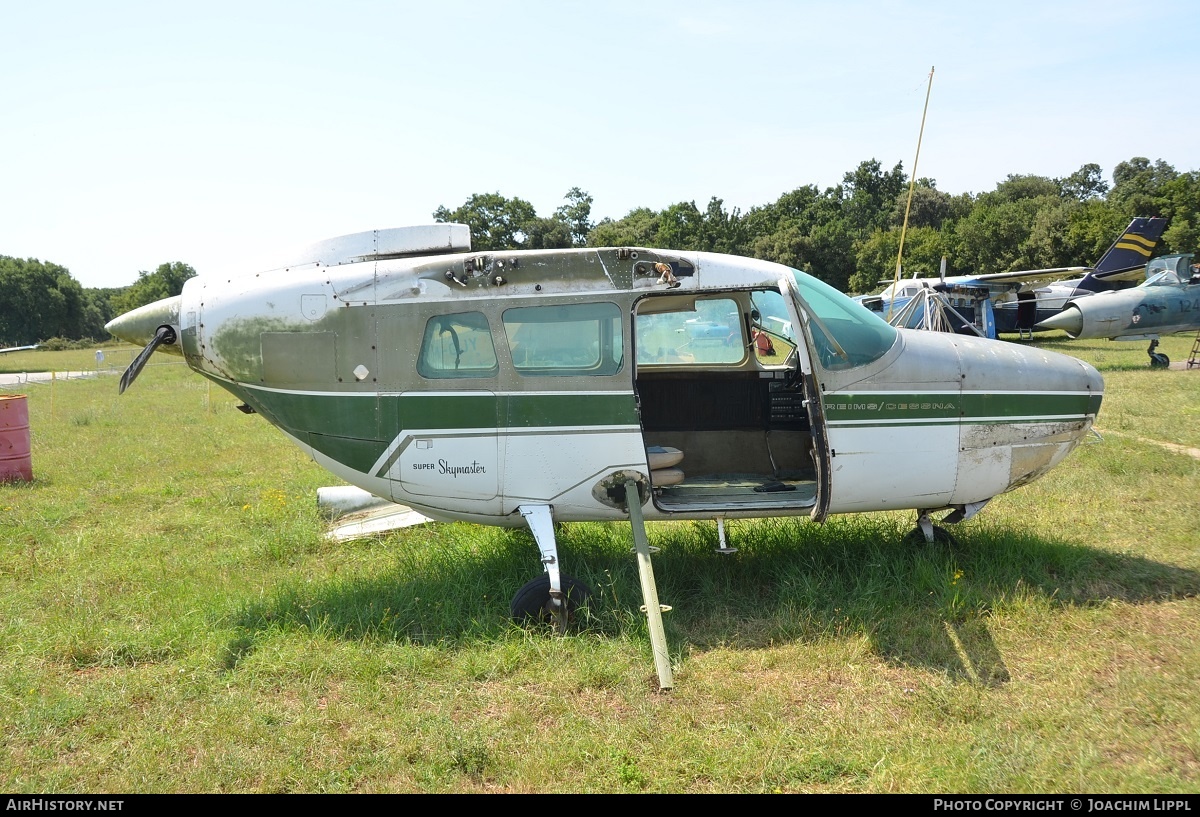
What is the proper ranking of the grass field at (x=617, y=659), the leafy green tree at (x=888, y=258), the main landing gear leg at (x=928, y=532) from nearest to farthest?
the grass field at (x=617, y=659) → the main landing gear leg at (x=928, y=532) → the leafy green tree at (x=888, y=258)

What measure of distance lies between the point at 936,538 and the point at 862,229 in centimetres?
5368

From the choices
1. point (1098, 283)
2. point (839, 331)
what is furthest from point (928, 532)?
point (1098, 283)

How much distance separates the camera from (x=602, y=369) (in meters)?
5.58

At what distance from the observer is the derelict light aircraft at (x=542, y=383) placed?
5559 mm

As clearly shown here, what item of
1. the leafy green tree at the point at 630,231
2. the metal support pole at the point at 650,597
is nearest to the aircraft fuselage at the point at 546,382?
the metal support pole at the point at 650,597

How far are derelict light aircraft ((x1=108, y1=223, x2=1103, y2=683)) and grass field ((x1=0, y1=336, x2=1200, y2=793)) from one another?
0.64 metres

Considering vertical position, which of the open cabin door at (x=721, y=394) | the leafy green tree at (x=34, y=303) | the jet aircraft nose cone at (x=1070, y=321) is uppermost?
the leafy green tree at (x=34, y=303)

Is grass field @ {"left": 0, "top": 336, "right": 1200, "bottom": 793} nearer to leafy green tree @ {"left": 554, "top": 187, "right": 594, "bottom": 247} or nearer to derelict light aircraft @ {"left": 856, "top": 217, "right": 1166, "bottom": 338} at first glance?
derelict light aircraft @ {"left": 856, "top": 217, "right": 1166, "bottom": 338}

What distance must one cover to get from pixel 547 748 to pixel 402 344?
2820mm

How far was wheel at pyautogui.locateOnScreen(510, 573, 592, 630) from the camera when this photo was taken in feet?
17.9

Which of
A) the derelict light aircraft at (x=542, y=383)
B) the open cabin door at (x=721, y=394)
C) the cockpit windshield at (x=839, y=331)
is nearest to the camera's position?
the derelict light aircraft at (x=542, y=383)

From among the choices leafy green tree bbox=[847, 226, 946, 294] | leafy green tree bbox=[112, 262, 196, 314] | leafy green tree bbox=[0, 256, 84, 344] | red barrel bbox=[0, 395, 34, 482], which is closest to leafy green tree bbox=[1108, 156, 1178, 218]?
leafy green tree bbox=[847, 226, 946, 294]

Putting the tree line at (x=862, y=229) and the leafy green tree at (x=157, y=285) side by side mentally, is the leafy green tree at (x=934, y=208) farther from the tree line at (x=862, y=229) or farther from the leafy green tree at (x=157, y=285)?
the leafy green tree at (x=157, y=285)

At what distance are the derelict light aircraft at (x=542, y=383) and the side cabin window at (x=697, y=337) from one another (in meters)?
1.27
